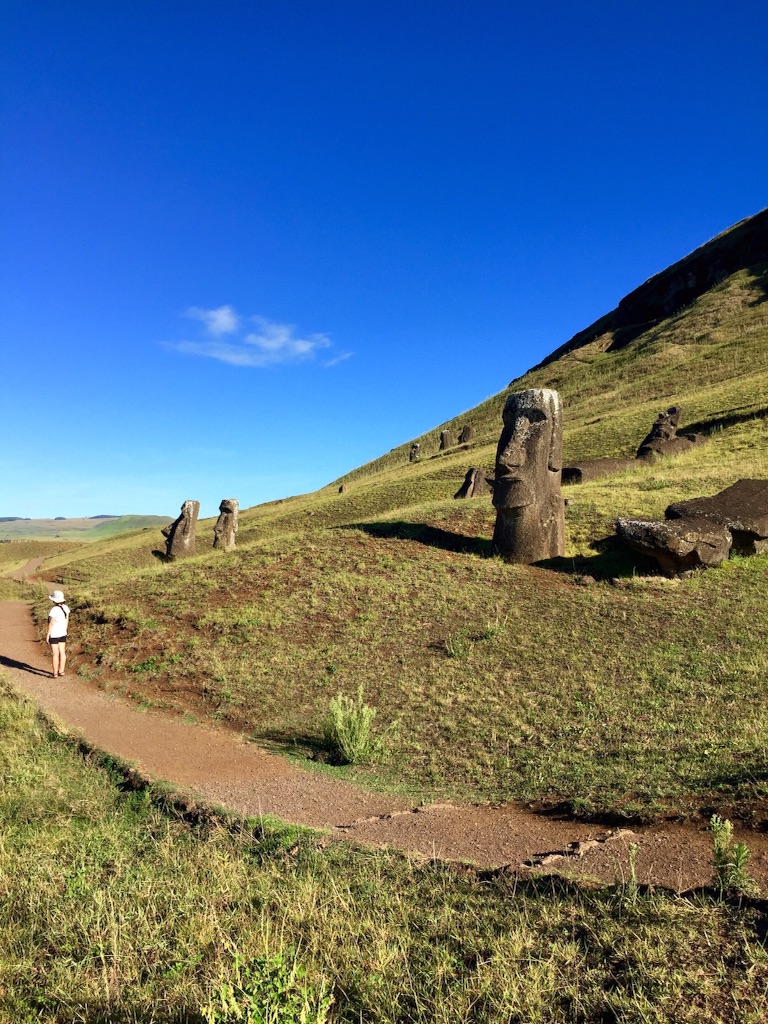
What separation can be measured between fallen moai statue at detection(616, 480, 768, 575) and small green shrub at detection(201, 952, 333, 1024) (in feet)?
37.1

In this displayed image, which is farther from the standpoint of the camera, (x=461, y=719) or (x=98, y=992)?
(x=461, y=719)

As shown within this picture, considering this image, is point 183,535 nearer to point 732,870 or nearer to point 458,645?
point 458,645

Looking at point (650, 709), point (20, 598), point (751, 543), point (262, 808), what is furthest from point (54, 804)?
point (20, 598)

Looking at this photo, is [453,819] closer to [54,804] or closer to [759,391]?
[54,804]

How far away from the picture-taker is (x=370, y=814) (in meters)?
6.32

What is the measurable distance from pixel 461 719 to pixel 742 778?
12.0ft

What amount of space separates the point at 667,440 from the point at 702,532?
15.6 metres

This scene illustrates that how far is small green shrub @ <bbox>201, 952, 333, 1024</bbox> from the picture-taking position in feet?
9.52

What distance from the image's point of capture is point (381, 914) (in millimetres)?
3889

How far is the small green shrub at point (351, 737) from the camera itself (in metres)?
7.91

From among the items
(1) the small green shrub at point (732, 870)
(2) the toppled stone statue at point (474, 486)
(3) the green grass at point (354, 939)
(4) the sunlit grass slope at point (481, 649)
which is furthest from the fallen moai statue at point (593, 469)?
(3) the green grass at point (354, 939)

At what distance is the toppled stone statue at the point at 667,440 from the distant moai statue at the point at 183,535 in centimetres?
1919

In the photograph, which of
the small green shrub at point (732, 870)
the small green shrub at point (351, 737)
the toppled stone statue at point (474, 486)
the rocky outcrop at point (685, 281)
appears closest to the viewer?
the small green shrub at point (732, 870)

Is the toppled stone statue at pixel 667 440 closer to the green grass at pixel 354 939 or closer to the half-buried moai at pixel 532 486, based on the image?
the half-buried moai at pixel 532 486
